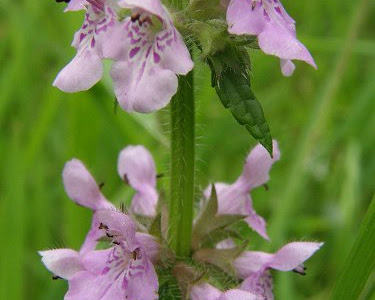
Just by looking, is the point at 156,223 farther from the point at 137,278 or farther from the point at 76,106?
the point at 76,106

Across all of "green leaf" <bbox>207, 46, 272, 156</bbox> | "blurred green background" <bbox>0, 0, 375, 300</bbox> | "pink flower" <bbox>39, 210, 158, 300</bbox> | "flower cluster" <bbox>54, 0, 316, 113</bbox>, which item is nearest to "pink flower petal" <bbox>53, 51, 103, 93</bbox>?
"flower cluster" <bbox>54, 0, 316, 113</bbox>

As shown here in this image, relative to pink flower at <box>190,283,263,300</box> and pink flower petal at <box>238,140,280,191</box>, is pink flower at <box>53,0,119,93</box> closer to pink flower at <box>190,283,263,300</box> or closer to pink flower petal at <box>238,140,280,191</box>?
pink flower at <box>190,283,263,300</box>

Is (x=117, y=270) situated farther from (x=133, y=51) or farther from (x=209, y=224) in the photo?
(x=133, y=51)

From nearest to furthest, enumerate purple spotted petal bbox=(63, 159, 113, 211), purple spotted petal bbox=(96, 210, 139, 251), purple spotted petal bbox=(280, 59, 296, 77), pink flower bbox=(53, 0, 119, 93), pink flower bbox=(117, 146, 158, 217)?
pink flower bbox=(53, 0, 119, 93) → purple spotted petal bbox=(280, 59, 296, 77) → purple spotted petal bbox=(96, 210, 139, 251) → purple spotted petal bbox=(63, 159, 113, 211) → pink flower bbox=(117, 146, 158, 217)

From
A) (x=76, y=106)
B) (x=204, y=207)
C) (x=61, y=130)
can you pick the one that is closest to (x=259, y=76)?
(x=61, y=130)

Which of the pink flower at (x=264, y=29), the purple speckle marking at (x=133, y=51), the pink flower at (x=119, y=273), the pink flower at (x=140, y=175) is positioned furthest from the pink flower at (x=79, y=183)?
the pink flower at (x=264, y=29)

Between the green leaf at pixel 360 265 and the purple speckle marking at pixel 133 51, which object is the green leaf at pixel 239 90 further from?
the green leaf at pixel 360 265

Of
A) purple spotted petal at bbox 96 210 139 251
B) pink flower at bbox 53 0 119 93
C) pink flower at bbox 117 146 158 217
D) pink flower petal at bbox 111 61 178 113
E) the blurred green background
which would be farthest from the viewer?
the blurred green background
